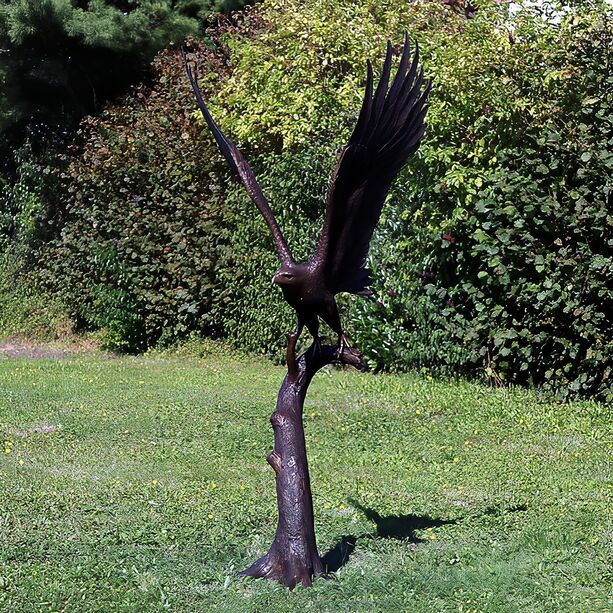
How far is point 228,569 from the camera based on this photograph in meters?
5.18

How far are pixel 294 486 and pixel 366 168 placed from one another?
5.08ft

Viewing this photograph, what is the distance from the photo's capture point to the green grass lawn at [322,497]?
4.89 meters

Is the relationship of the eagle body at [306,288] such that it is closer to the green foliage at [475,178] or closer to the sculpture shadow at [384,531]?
the sculpture shadow at [384,531]

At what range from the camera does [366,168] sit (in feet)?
15.0

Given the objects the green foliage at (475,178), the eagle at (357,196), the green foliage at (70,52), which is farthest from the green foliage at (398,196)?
the eagle at (357,196)

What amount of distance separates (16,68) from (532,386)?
1032cm

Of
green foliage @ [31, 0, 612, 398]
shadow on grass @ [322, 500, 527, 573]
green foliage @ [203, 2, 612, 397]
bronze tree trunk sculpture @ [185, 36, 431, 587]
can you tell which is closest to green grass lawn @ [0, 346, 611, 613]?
shadow on grass @ [322, 500, 527, 573]

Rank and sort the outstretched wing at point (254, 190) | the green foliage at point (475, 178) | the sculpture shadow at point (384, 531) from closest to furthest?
the outstretched wing at point (254, 190) → the sculpture shadow at point (384, 531) → the green foliage at point (475, 178)

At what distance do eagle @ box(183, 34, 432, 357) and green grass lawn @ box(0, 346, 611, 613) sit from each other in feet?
4.16

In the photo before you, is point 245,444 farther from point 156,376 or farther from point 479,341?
point 156,376

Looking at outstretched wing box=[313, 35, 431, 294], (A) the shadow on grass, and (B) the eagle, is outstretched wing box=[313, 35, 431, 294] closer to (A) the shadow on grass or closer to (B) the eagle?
(B) the eagle

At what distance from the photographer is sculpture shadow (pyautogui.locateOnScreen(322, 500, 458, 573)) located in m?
5.32

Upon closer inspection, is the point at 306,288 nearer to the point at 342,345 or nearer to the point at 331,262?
the point at 331,262

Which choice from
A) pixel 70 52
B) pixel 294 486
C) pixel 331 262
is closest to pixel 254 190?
pixel 331 262
